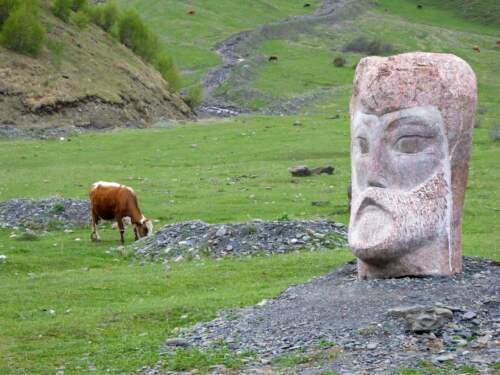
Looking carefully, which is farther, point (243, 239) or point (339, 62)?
point (339, 62)

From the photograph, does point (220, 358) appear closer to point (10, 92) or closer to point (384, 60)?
point (384, 60)

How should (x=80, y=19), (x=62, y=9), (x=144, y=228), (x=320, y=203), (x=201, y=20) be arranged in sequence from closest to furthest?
(x=144, y=228)
(x=320, y=203)
(x=80, y=19)
(x=62, y=9)
(x=201, y=20)

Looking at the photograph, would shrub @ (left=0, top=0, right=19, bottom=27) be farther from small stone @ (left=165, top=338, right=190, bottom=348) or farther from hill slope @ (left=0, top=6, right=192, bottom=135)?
small stone @ (left=165, top=338, right=190, bottom=348)

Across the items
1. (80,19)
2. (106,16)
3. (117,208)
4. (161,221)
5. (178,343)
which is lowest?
(161,221)

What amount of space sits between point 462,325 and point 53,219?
60.1ft

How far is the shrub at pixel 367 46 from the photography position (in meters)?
96.9

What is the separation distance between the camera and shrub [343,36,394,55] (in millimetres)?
96875

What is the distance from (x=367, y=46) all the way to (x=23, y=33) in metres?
44.1

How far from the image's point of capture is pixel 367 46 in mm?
98750

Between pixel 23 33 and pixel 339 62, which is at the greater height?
pixel 23 33

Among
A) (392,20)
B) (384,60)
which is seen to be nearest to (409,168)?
(384,60)

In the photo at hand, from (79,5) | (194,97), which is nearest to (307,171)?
(194,97)

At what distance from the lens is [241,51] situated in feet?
322

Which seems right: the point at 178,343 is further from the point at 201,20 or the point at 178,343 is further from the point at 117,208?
the point at 201,20
